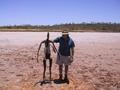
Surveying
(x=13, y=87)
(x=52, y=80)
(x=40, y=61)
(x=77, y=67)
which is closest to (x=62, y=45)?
(x=52, y=80)

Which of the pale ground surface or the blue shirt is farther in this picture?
the blue shirt

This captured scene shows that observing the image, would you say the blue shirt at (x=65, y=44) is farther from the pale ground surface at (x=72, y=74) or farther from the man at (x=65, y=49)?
the pale ground surface at (x=72, y=74)

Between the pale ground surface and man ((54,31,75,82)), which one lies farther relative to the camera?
man ((54,31,75,82))

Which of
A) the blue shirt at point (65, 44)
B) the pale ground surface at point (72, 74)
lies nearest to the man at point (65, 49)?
the blue shirt at point (65, 44)

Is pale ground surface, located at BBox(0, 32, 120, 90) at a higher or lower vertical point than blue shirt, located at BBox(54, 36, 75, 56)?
lower

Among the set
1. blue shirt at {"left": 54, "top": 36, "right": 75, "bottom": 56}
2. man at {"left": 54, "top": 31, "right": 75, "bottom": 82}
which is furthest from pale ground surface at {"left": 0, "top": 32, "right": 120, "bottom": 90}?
blue shirt at {"left": 54, "top": 36, "right": 75, "bottom": 56}

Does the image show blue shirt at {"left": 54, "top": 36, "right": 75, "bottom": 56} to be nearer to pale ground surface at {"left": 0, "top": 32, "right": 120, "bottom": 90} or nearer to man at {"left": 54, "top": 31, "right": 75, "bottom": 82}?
man at {"left": 54, "top": 31, "right": 75, "bottom": 82}

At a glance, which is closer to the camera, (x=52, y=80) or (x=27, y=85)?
(x=27, y=85)

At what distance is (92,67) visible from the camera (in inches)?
538

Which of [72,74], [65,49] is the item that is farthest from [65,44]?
[72,74]

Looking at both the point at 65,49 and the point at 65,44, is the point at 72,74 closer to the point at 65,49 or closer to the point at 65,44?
the point at 65,49

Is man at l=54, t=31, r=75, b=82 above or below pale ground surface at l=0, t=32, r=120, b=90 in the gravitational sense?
above

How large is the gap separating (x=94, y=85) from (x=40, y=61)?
18.3ft

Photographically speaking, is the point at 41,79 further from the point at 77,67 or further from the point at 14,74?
the point at 77,67
